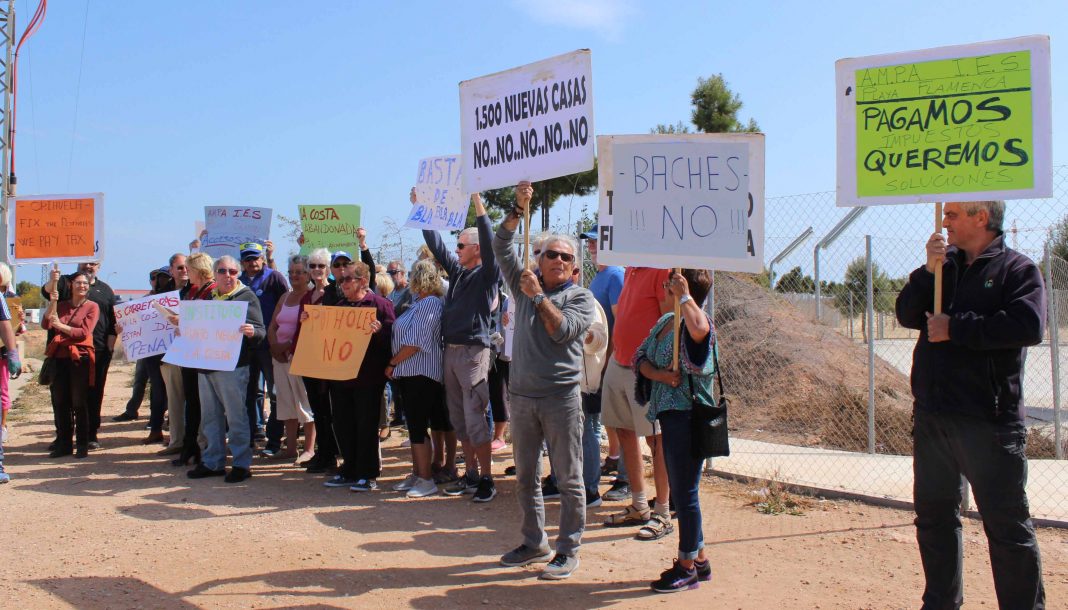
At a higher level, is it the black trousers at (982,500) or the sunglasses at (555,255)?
the sunglasses at (555,255)

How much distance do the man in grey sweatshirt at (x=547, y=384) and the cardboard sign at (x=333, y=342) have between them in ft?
8.28

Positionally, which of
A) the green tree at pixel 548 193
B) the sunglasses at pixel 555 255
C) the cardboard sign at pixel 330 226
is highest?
the green tree at pixel 548 193

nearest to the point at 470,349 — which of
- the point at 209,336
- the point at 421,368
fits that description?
the point at 421,368

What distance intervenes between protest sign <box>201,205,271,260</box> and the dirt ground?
405 cm

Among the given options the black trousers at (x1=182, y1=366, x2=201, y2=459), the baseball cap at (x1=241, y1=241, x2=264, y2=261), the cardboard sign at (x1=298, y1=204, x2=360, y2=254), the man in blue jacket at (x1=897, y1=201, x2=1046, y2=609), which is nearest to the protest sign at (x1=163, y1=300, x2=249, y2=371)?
the black trousers at (x1=182, y1=366, x2=201, y2=459)

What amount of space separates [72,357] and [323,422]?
9.17ft

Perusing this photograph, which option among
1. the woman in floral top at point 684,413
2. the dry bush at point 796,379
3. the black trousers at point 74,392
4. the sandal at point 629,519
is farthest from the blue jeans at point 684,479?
the black trousers at point 74,392

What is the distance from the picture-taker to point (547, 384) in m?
4.80

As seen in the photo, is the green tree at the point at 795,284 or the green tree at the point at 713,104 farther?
the green tree at the point at 713,104

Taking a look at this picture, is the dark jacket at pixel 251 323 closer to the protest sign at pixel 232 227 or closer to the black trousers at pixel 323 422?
the black trousers at pixel 323 422

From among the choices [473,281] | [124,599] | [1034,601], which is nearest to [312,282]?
[473,281]

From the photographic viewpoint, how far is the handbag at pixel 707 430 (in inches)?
176

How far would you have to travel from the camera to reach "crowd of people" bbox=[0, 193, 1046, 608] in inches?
145

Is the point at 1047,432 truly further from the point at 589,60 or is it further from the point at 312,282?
the point at 312,282
